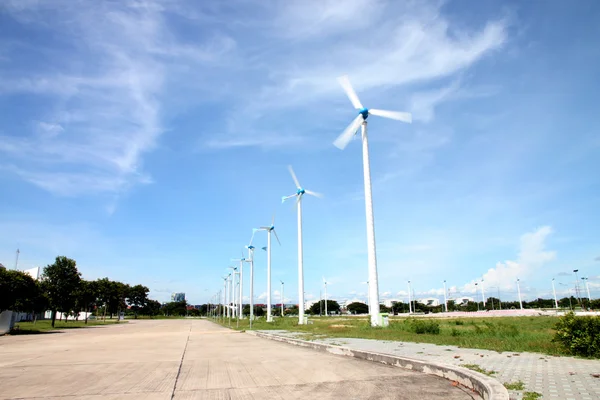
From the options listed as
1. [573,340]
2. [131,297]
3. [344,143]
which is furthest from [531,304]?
[573,340]

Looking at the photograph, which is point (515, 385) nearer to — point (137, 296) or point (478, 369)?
point (478, 369)

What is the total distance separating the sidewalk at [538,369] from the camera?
288 inches

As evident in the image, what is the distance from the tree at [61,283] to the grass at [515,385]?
60124mm

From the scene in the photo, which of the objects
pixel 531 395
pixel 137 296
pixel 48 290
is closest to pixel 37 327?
pixel 48 290

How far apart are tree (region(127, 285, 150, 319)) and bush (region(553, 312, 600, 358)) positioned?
156m

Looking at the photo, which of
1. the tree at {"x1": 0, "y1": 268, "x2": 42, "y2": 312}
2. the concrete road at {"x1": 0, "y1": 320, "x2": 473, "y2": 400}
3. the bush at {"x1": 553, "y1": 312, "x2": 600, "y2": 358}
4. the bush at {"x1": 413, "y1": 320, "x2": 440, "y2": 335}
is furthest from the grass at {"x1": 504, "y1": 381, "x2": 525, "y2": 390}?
the tree at {"x1": 0, "y1": 268, "x2": 42, "y2": 312}

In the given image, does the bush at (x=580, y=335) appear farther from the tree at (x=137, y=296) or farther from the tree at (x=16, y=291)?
the tree at (x=137, y=296)

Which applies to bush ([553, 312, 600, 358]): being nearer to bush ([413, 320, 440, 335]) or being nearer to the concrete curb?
the concrete curb

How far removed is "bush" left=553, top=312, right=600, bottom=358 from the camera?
11.4 metres

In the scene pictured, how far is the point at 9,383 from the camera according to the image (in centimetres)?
1093

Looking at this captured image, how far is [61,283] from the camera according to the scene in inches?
2212

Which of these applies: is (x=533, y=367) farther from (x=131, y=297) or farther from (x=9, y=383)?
(x=131, y=297)

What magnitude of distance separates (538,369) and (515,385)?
2.36 metres

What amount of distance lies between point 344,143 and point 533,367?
26.8 meters
